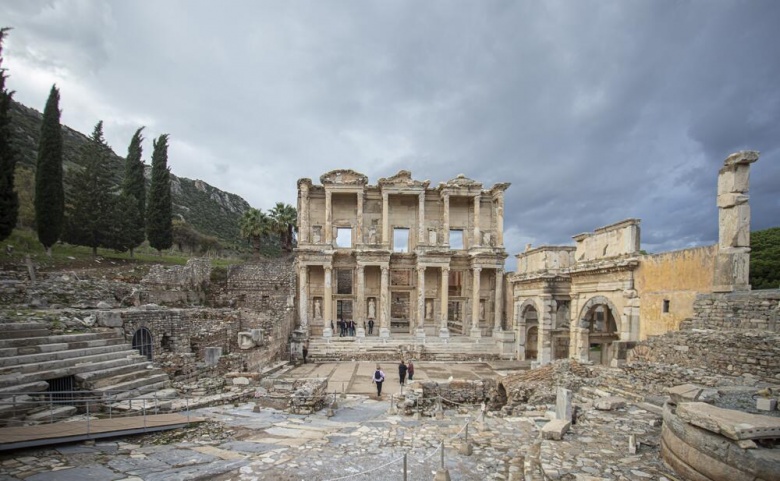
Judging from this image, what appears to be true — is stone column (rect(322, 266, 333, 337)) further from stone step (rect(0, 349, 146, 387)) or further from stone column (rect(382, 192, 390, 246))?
stone step (rect(0, 349, 146, 387))

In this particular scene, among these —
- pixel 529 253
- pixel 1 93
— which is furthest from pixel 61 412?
pixel 1 93

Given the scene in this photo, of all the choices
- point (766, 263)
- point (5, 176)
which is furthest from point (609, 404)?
point (5, 176)

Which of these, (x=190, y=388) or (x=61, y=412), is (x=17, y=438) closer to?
(x=61, y=412)

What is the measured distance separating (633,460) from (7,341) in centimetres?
1428

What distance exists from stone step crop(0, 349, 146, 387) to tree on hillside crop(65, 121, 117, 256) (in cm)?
2106

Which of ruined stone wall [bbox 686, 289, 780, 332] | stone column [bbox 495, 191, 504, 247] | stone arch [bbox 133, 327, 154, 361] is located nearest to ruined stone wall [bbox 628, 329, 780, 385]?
ruined stone wall [bbox 686, 289, 780, 332]

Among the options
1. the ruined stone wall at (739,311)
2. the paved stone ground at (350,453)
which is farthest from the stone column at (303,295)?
the ruined stone wall at (739,311)

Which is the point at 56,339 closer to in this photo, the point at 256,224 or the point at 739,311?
the point at 739,311

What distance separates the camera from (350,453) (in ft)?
24.4

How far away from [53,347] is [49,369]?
109 centimetres

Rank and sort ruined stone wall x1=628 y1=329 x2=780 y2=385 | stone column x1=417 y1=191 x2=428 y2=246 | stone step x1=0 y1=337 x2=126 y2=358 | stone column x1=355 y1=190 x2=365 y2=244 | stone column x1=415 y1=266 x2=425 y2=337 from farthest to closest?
1. stone column x1=417 y1=191 x2=428 y2=246
2. stone column x1=355 y1=190 x2=365 y2=244
3. stone column x1=415 y1=266 x2=425 y2=337
4. stone step x1=0 y1=337 x2=126 y2=358
5. ruined stone wall x1=628 y1=329 x2=780 y2=385

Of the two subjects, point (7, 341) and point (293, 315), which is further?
point (293, 315)

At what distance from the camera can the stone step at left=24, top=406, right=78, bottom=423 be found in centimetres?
795

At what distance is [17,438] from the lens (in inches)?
257
